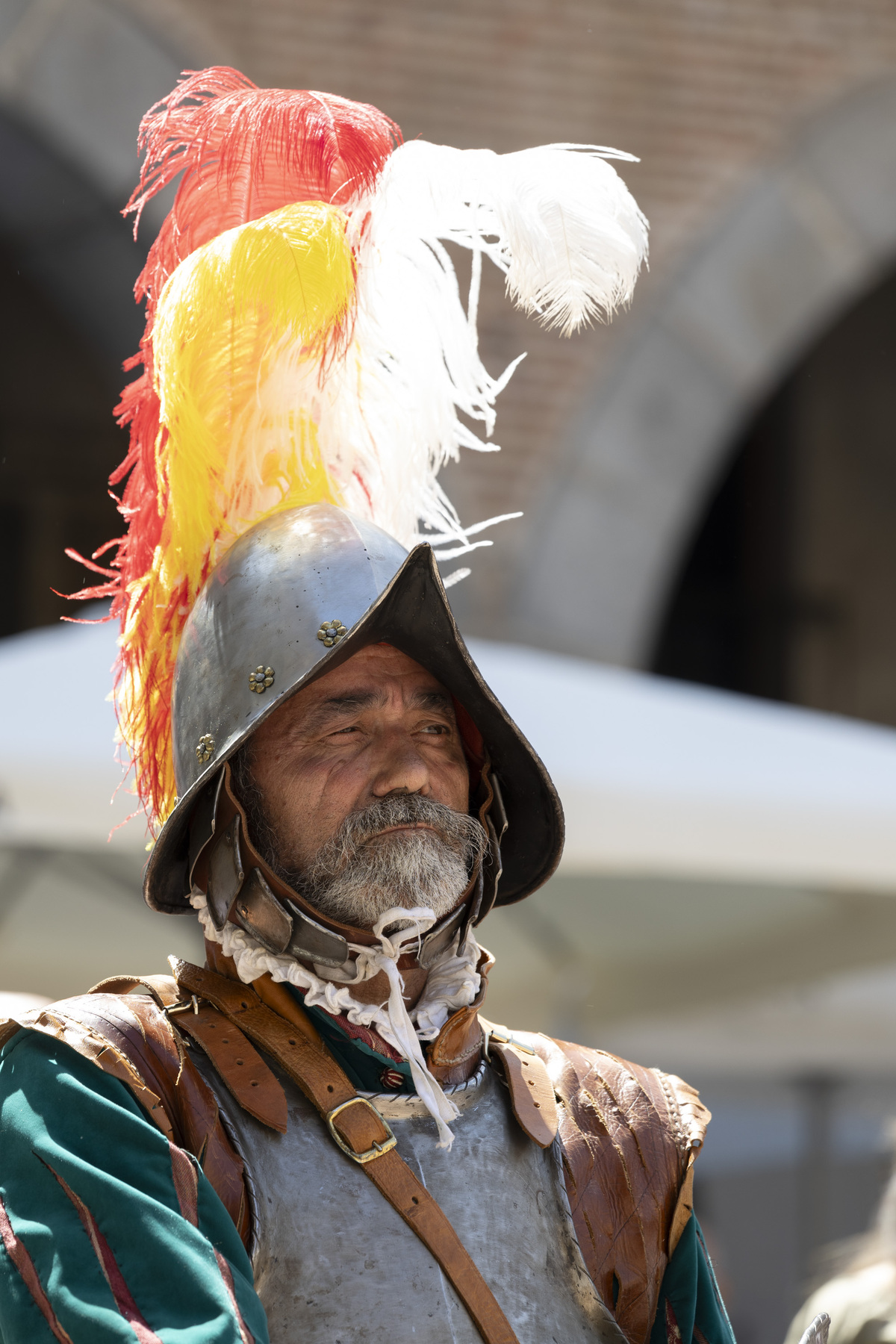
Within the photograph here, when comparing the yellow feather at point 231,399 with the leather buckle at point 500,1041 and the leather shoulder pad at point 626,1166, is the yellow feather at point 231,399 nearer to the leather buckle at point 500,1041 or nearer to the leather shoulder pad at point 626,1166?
the leather buckle at point 500,1041

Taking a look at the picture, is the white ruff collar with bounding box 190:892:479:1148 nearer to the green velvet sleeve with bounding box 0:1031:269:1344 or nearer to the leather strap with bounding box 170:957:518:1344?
the leather strap with bounding box 170:957:518:1344

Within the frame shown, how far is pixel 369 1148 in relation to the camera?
2.12m

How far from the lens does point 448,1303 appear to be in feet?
6.73

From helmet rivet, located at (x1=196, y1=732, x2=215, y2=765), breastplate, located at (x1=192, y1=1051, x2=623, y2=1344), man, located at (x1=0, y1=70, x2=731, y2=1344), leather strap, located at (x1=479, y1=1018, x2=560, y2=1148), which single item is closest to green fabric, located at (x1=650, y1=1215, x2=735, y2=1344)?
man, located at (x1=0, y1=70, x2=731, y2=1344)

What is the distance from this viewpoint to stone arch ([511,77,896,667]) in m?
6.25

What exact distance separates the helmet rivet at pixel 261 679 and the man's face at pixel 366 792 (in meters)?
0.10

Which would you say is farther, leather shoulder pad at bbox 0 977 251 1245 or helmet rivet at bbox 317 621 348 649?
helmet rivet at bbox 317 621 348 649

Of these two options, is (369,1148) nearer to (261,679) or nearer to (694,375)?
(261,679)

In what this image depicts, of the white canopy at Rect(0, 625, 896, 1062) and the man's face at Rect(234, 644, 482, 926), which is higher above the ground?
the man's face at Rect(234, 644, 482, 926)

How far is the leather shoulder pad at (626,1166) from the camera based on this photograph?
2252mm

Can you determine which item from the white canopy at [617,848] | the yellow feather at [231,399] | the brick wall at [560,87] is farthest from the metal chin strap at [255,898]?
the brick wall at [560,87]

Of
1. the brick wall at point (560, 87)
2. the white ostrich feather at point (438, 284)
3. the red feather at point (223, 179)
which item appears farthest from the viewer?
the brick wall at point (560, 87)

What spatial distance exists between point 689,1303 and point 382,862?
0.69 m

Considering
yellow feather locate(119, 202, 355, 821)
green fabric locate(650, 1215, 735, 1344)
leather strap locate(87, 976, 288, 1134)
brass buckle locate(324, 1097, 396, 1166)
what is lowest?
green fabric locate(650, 1215, 735, 1344)
